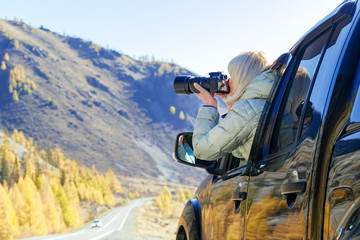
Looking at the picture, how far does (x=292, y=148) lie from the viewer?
180cm

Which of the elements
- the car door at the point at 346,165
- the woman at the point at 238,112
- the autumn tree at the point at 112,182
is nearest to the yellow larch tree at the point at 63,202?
the autumn tree at the point at 112,182

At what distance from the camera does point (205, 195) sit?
325 cm

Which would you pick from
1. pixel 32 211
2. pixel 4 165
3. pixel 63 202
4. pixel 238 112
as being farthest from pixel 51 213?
pixel 238 112

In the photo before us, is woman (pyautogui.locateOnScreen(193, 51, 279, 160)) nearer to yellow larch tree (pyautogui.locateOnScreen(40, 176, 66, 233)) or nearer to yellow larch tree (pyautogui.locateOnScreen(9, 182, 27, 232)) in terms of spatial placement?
yellow larch tree (pyautogui.locateOnScreen(9, 182, 27, 232))

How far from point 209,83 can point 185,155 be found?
0.50m

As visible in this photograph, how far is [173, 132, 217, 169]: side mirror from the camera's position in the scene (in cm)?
288

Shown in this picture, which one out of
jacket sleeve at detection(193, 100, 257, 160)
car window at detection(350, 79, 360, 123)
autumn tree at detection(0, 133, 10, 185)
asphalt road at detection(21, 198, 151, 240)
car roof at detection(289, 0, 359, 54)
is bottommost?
asphalt road at detection(21, 198, 151, 240)

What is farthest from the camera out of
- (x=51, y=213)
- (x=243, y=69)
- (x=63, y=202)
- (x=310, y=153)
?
(x=63, y=202)

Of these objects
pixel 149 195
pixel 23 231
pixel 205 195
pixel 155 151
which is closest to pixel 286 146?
pixel 205 195

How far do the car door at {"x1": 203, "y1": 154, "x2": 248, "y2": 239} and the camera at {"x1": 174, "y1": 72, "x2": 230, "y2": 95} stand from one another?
0.45 m

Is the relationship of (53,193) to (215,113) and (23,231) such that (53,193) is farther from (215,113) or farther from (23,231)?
(215,113)

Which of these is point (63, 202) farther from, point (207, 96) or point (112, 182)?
point (207, 96)

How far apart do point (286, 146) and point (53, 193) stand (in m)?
97.8

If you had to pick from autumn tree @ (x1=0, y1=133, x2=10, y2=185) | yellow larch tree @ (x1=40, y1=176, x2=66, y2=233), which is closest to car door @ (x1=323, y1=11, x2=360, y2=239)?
yellow larch tree @ (x1=40, y1=176, x2=66, y2=233)
